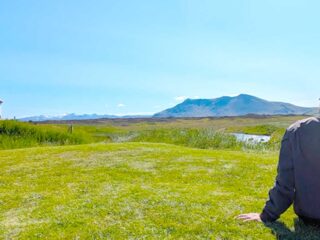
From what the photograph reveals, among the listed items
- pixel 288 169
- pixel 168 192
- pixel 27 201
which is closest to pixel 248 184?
pixel 168 192

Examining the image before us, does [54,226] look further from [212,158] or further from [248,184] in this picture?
[212,158]

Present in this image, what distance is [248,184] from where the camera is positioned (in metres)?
14.3

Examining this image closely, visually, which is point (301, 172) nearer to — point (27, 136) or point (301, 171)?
point (301, 171)

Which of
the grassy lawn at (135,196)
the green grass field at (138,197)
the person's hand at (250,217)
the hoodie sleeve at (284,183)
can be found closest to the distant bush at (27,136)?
the grassy lawn at (135,196)

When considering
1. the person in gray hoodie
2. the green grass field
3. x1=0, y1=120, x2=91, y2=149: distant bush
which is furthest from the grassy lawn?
x1=0, y1=120, x2=91, y2=149: distant bush

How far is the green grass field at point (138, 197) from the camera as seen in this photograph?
9.04 metres

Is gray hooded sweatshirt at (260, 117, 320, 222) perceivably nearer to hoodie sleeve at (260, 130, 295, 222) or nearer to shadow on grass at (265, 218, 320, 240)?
hoodie sleeve at (260, 130, 295, 222)

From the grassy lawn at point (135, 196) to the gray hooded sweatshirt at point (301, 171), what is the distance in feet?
2.61

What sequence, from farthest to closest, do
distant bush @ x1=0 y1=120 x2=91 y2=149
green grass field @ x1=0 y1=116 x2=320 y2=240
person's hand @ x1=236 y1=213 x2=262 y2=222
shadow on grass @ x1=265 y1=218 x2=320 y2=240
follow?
distant bush @ x1=0 y1=120 x2=91 y2=149 < person's hand @ x1=236 y1=213 x2=262 y2=222 < green grass field @ x1=0 y1=116 x2=320 y2=240 < shadow on grass @ x1=265 y1=218 x2=320 y2=240

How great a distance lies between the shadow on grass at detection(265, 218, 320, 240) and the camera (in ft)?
27.1

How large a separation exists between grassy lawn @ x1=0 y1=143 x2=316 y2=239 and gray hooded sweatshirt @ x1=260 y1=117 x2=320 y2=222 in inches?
31.3

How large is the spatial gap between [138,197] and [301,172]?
568cm

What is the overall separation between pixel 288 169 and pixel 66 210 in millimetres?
6677

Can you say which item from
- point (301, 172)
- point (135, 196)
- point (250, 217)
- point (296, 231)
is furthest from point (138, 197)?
point (301, 172)
